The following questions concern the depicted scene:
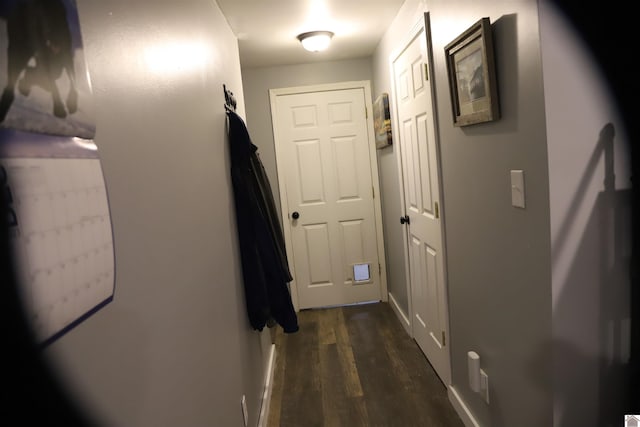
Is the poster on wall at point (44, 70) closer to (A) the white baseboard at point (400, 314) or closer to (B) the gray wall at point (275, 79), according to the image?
(A) the white baseboard at point (400, 314)

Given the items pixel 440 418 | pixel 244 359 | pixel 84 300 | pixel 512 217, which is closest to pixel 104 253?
pixel 84 300

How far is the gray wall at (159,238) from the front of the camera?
27.7 inches

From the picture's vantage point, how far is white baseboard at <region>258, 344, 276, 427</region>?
215 centimetres

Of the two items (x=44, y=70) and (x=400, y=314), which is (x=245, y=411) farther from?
(x=400, y=314)

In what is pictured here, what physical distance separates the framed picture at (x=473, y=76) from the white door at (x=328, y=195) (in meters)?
2.01

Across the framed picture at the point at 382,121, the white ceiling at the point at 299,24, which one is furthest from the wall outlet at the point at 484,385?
the white ceiling at the point at 299,24

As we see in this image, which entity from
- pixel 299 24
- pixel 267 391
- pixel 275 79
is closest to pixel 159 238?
pixel 267 391

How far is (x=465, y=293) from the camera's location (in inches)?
75.2

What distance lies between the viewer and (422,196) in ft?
8.13

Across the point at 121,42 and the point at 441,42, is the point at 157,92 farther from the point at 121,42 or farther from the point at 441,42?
the point at 441,42

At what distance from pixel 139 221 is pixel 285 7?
1.86m

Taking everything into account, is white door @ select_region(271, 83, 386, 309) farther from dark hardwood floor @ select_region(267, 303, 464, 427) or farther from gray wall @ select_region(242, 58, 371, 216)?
dark hardwood floor @ select_region(267, 303, 464, 427)

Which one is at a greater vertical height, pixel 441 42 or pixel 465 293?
pixel 441 42

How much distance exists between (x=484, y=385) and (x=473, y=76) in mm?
1253
